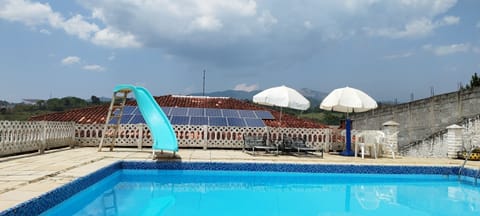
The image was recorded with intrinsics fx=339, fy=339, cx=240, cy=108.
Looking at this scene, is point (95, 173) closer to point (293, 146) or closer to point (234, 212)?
point (234, 212)

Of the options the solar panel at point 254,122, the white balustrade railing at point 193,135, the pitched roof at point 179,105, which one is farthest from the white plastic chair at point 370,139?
the solar panel at point 254,122

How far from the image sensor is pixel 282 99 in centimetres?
1091

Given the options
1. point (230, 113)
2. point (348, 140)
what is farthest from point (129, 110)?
point (348, 140)

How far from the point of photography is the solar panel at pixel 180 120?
44.5ft

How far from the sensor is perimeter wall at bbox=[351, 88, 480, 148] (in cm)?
1608

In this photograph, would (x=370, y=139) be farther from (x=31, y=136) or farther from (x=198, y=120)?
(x=31, y=136)

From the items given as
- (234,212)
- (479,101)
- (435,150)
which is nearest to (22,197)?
(234,212)

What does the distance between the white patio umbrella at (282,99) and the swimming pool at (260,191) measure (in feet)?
7.77

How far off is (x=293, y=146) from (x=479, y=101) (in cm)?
1044

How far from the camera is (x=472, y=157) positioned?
37.5ft

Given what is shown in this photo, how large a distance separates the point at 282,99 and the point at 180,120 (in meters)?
4.97

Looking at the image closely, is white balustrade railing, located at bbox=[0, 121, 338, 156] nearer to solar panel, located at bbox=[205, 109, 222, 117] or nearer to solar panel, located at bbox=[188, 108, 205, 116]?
solar panel, located at bbox=[188, 108, 205, 116]

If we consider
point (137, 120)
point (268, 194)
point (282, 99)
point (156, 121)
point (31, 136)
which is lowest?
point (268, 194)

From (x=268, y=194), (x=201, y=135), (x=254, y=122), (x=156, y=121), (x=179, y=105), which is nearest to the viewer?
(x=268, y=194)
